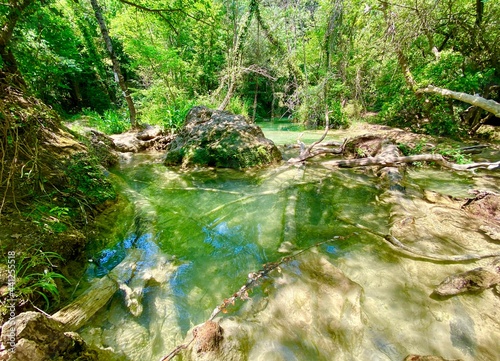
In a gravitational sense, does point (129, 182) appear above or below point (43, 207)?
below

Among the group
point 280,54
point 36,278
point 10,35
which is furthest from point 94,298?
point 280,54

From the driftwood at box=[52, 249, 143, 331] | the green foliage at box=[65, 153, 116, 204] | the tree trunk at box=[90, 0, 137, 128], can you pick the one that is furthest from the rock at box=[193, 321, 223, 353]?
the tree trunk at box=[90, 0, 137, 128]

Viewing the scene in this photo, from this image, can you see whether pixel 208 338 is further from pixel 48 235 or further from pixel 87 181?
pixel 87 181

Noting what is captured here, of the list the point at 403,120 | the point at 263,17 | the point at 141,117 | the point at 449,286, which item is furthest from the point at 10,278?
the point at 263,17

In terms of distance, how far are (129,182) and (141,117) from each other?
697 cm

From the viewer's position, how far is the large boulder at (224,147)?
5.68 m

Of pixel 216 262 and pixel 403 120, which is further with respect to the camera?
pixel 403 120

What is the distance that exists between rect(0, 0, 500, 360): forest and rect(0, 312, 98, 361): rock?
6 centimetres

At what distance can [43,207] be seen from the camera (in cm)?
231

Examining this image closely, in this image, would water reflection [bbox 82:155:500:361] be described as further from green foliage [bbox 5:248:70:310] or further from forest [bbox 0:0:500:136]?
forest [bbox 0:0:500:136]

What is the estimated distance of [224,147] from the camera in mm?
5738

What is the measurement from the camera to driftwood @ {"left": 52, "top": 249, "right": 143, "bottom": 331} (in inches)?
63.1

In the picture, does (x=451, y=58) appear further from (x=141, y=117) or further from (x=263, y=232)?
(x=141, y=117)

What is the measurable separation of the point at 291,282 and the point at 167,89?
11824mm
